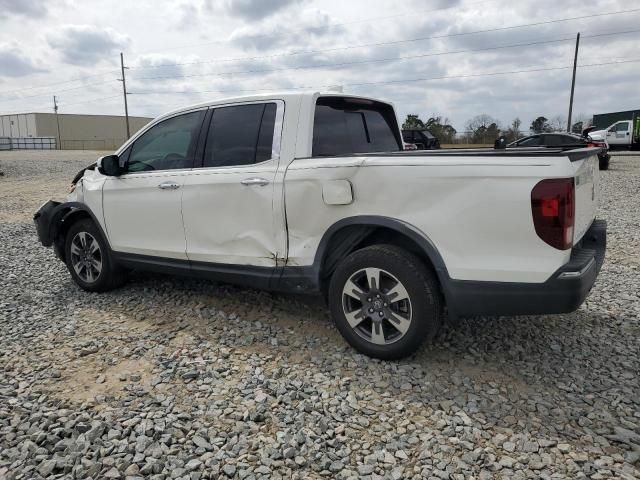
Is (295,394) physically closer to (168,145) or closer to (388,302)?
(388,302)

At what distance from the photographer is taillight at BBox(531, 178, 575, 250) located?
113 inches

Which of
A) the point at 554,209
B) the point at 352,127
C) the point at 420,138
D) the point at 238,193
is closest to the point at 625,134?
the point at 420,138

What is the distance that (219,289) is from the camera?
5.25 meters

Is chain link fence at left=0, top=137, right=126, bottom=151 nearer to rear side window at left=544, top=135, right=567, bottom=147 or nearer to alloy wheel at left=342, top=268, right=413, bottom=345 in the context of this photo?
rear side window at left=544, top=135, right=567, bottom=147

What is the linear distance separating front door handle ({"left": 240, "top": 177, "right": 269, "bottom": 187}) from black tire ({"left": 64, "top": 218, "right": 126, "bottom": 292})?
2.01 meters

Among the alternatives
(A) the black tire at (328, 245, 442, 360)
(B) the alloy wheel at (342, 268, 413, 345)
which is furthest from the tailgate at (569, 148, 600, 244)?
(B) the alloy wheel at (342, 268, 413, 345)

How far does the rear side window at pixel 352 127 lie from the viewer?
4035 mm

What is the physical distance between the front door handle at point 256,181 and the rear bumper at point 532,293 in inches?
62.5

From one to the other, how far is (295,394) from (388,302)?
34.5 inches

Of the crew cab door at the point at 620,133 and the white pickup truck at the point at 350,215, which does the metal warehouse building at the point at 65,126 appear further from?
the white pickup truck at the point at 350,215

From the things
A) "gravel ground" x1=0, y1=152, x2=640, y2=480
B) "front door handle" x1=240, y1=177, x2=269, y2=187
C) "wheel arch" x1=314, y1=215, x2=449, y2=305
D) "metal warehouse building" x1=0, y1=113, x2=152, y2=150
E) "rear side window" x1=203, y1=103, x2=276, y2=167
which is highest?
"metal warehouse building" x1=0, y1=113, x2=152, y2=150

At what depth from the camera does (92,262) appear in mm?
5301

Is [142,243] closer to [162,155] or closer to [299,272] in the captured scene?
[162,155]

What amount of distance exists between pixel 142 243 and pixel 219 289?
91 cm
